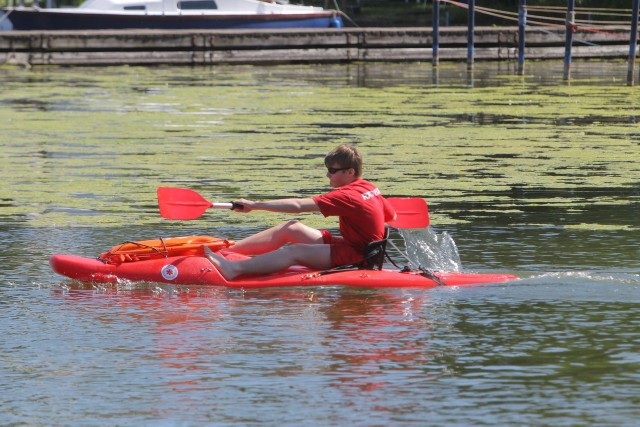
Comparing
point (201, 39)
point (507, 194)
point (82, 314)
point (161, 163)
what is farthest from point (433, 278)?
point (201, 39)

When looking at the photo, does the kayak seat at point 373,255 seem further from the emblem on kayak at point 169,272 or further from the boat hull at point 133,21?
the boat hull at point 133,21

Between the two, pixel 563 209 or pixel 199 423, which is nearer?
pixel 199 423

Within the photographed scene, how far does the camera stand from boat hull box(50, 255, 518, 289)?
8.55 metres

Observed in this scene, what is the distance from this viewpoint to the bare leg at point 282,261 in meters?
8.63

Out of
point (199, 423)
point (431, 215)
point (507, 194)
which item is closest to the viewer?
point (199, 423)

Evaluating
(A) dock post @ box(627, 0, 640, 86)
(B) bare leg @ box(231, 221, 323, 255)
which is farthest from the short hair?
(A) dock post @ box(627, 0, 640, 86)

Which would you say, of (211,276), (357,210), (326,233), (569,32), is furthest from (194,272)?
(569,32)

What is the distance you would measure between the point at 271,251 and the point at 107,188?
4.41 meters

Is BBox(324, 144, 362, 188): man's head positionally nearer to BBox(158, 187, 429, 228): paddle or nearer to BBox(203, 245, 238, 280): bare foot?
BBox(158, 187, 429, 228): paddle

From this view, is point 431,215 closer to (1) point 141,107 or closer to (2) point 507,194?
(2) point 507,194

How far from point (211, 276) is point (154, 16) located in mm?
27142

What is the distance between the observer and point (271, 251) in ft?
28.8

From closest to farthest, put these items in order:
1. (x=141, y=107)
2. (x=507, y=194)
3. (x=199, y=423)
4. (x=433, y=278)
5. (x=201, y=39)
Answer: (x=199, y=423) < (x=433, y=278) < (x=507, y=194) < (x=141, y=107) < (x=201, y=39)

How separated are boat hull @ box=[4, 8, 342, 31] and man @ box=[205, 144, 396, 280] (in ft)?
88.4
